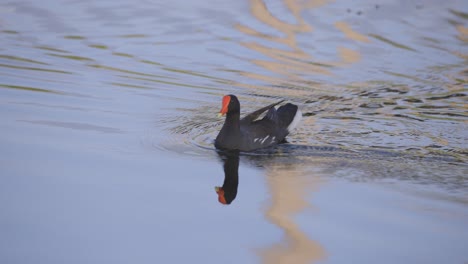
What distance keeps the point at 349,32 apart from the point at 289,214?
9.03 meters

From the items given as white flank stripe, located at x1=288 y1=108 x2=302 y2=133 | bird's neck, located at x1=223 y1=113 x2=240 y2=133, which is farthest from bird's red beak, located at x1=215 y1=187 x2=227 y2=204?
white flank stripe, located at x1=288 y1=108 x2=302 y2=133

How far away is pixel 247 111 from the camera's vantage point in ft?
34.0

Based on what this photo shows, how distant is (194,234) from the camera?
600 cm

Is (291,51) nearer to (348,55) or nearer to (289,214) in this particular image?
(348,55)

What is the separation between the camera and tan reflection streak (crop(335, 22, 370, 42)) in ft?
48.0

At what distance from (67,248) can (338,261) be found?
6.02ft

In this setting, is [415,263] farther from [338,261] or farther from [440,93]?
[440,93]

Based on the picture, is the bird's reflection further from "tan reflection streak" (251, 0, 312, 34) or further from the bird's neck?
"tan reflection streak" (251, 0, 312, 34)

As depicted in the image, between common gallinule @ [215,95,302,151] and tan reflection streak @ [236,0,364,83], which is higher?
tan reflection streak @ [236,0,364,83]

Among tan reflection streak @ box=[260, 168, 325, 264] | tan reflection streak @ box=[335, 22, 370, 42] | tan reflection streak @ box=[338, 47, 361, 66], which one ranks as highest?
tan reflection streak @ box=[335, 22, 370, 42]

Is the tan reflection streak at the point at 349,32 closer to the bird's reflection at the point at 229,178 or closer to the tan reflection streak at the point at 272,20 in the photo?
the tan reflection streak at the point at 272,20

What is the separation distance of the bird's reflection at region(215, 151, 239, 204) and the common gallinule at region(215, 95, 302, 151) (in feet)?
0.52

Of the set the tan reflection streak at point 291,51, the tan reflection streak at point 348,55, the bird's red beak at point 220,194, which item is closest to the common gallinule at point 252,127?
the bird's red beak at point 220,194

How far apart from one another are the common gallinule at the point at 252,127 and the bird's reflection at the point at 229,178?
159 millimetres
